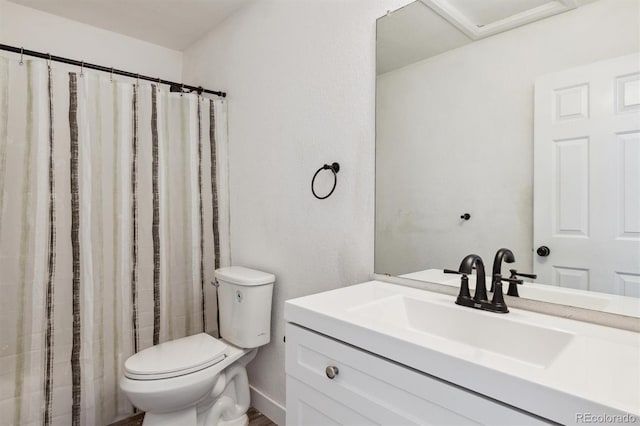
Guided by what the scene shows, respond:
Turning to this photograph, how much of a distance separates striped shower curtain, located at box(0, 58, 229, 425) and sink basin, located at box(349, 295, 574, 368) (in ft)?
4.46

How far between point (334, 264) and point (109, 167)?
127 cm

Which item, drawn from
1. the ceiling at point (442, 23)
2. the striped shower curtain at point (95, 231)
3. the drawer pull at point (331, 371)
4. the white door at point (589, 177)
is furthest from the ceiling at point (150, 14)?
the drawer pull at point (331, 371)

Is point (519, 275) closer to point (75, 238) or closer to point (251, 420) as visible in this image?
point (251, 420)

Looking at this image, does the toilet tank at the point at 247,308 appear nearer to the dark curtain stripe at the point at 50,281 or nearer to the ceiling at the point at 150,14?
the dark curtain stripe at the point at 50,281

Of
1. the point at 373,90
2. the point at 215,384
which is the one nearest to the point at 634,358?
the point at 373,90

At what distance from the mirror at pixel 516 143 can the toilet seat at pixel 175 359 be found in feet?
3.00

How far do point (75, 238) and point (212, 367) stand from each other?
2.99 feet

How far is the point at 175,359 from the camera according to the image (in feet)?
5.59

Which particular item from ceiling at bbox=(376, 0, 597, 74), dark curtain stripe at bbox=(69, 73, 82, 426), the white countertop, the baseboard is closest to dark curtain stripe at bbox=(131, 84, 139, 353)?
dark curtain stripe at bbox=(69, 73, 82, 426)

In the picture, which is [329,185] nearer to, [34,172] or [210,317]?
[210,317]

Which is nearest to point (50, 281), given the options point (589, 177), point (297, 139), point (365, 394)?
point (297, 139)

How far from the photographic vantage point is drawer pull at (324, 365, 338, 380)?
1007 mm

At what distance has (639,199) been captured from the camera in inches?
37.9

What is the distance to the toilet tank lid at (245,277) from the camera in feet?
6.14
